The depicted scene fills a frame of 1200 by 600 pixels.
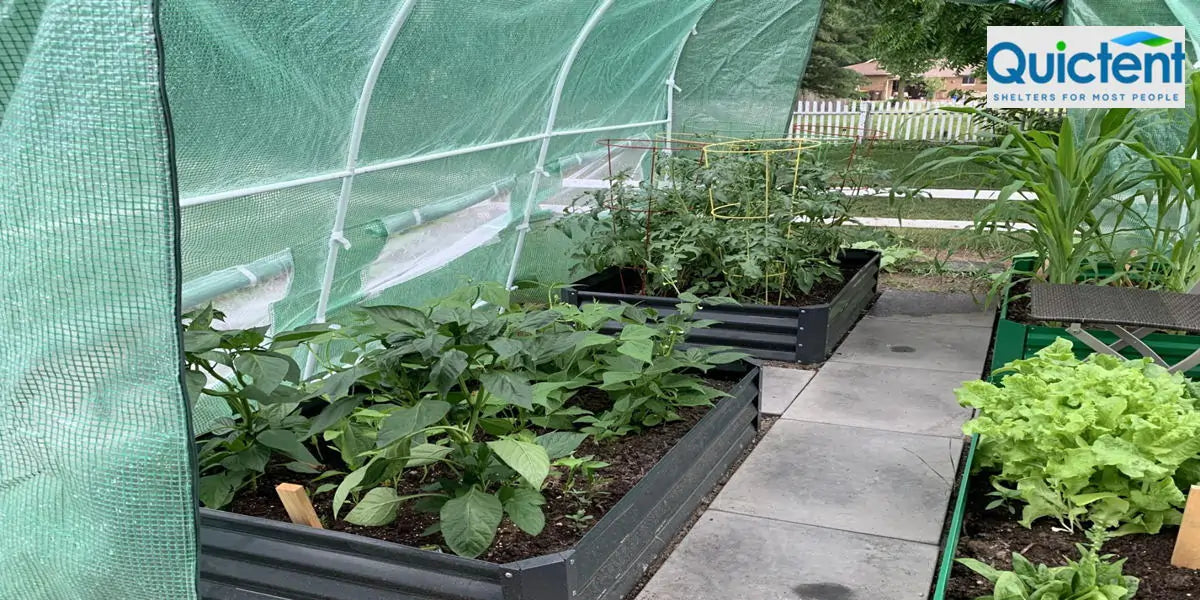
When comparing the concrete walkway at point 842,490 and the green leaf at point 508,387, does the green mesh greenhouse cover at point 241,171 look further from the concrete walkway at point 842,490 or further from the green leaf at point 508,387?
the concrete walkway at point 842,490

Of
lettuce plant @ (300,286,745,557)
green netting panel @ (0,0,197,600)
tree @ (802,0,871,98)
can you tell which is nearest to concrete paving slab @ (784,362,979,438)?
lettuce plant @ (300,286,745,557)

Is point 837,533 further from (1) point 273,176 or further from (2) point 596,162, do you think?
(2) point 596,162

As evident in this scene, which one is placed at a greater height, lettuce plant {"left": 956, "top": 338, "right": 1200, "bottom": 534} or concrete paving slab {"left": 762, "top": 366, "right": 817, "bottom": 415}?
lettuce plant {"left": 956, "top": 338, "right": 1200, "bottom": 534}

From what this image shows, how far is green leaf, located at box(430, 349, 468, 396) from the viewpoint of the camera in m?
2.18

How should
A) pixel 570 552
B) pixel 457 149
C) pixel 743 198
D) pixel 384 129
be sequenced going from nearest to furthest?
1. pixel 570 552
2. pixel 384 129
3. pixel 457 149
4. pixel 743 198

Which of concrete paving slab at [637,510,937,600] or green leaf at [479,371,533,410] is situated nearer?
green leaf at [479,371,533,410]

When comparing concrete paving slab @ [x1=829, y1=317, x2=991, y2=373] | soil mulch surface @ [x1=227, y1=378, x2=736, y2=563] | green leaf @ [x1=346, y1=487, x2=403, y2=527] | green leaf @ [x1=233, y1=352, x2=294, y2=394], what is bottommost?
concrete paving slab @ [x1=829, y1=317, x2=991, y2=373]

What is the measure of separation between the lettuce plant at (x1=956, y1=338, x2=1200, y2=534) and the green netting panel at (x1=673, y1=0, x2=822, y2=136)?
16.5ft

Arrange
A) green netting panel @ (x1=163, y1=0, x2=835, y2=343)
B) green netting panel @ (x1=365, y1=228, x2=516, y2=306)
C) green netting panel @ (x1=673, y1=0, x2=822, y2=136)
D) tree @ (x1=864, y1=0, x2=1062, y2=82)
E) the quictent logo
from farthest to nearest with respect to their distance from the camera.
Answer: tree @ (x1=864, y1=0, x2=1062, y2=82) < green netting panel @ (x1=673, y1=0, x2=822, y2=136) < green netting panel @ (x1=365, y1=228, x2=516, y2=306) < the quictent logo < green netting panel @ (x1=163, y1=0, x2=835, y2=343)

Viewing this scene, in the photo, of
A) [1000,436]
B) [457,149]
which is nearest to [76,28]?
[1000,436]

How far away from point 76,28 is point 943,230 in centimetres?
751

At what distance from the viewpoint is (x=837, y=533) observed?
2.68 meters

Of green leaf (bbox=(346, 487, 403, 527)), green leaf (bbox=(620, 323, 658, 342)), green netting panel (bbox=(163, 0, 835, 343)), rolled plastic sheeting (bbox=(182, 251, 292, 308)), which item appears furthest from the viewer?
rolled plastic sheeting (bbox=(182, 251, 292, 308))

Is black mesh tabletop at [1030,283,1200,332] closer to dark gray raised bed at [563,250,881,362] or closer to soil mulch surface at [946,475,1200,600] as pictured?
soil mulch surface at [946,475,1200,600]
